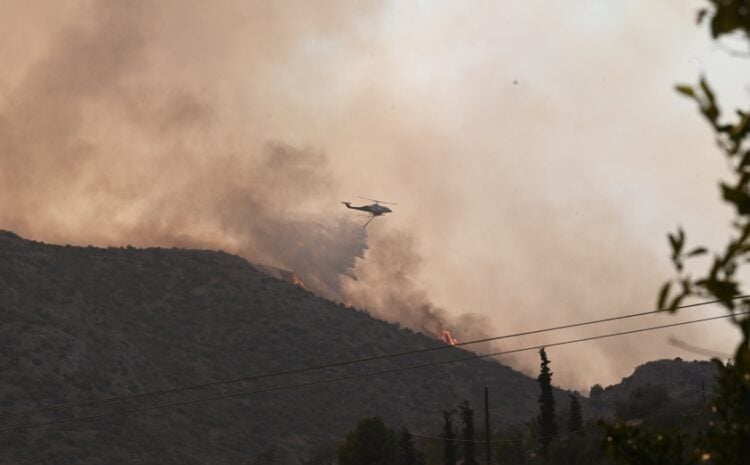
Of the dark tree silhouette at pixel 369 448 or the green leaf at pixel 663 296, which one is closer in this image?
the green leaf at pixel 663 296

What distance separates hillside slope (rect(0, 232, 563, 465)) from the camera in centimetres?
14950

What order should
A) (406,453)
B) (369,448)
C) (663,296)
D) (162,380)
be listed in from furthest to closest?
1. (162,380)
2. (369,448)
3. (406,453)
4. (663,296)

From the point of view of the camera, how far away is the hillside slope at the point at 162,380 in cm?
14950

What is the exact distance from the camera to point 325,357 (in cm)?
19512

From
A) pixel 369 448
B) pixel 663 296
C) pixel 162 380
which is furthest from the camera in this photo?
pixel 162 380

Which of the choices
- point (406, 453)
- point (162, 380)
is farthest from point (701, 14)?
point (162, 380)

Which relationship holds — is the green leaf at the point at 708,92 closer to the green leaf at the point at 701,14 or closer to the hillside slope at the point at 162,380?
the green leaf at the point at 701,14

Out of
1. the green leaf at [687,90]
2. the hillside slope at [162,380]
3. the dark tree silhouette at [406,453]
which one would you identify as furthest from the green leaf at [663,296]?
the hillside slope at [162,380]

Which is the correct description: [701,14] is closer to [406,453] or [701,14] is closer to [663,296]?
[663,296]

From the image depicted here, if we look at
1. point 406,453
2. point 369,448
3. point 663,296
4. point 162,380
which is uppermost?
point 162,380

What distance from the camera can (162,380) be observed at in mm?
172500

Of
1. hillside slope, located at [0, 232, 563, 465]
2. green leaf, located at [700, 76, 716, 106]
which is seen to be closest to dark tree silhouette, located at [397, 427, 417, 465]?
hillside slope, located at [0, 232, 563, 465]

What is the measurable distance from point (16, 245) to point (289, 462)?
64.9 meters

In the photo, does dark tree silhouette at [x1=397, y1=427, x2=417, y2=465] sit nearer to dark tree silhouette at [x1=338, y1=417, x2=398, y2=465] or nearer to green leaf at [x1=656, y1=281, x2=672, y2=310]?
dark tree silhouette at [x1=338, y1=417, x2=398, y2=465]
